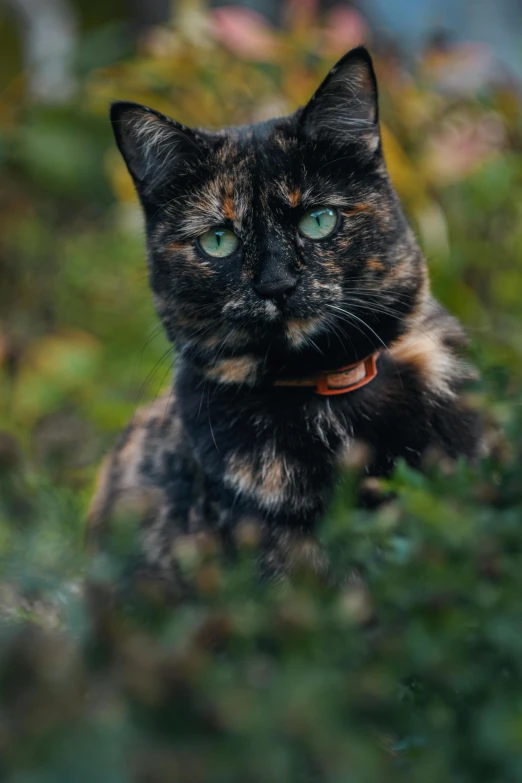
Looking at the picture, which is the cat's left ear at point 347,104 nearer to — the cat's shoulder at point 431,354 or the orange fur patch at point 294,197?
the orange fur patch at point 294,197

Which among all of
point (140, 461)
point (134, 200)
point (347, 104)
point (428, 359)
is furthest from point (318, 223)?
point (134, 200)

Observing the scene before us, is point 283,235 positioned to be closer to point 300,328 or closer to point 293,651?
point 300,328

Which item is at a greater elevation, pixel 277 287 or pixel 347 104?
pixel 347 104

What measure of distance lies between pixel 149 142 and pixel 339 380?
0.74 metres

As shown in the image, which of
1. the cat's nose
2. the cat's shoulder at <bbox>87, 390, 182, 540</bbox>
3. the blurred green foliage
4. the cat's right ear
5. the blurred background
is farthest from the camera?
the blurred background

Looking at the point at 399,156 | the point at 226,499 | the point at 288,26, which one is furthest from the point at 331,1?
the point at 226,499

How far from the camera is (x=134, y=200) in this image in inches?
180

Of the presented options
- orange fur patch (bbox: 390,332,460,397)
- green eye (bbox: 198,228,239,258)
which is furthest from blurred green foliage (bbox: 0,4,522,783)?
green eye (bbox: 198,228,239,258)

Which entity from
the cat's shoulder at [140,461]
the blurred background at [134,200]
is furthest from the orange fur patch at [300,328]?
the blurred background at [134,200]

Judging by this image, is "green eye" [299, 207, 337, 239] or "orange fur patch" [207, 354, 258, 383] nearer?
"green eye" [299, 207, 337, 239]

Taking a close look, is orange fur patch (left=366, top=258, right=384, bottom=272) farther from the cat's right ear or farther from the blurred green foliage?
the cat's right ear

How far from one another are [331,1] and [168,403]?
6224 mm

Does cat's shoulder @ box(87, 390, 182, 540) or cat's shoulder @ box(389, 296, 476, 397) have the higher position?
cat's shoulder @ box(389, 296, 476, 397)

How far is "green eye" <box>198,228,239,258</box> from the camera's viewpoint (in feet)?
6.86
